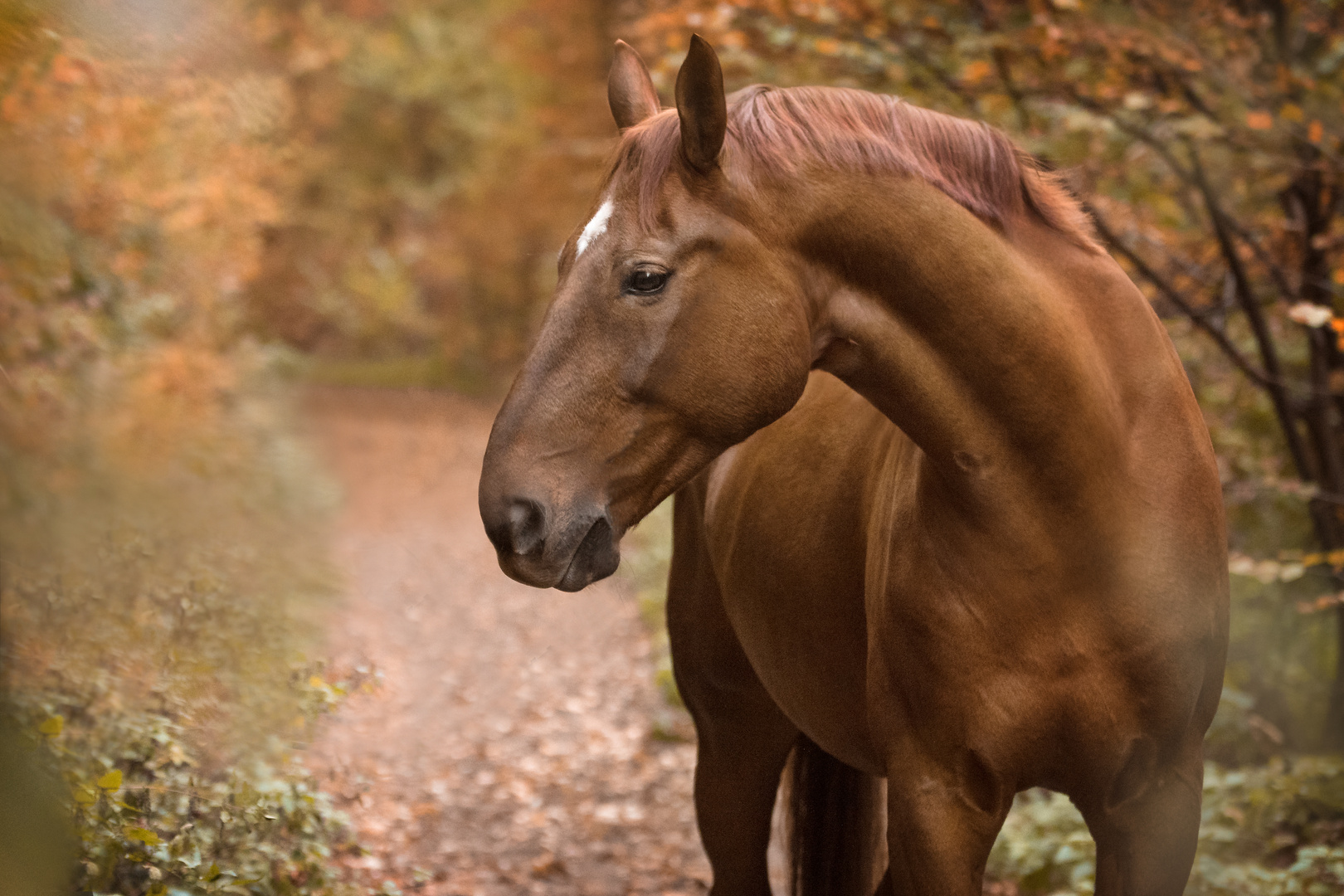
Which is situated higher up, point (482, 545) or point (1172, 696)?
point (1172, 696)

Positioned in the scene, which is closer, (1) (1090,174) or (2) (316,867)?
(2) (316,867)

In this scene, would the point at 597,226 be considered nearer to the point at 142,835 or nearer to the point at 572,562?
the point at 572,562

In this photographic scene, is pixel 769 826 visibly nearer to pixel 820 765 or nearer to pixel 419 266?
pixel 820 765

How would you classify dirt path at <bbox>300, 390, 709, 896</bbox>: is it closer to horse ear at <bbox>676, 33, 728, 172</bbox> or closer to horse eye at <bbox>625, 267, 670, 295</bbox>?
horse eye at <bbox>625, 267, 670, 295</bbox>

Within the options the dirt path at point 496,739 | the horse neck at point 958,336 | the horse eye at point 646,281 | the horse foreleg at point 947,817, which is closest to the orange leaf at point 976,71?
the dirt path at point 496,739

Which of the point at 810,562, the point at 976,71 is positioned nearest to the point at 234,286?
the point at 976,71

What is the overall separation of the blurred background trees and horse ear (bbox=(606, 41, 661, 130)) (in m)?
0.97

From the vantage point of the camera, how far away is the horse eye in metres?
1.81

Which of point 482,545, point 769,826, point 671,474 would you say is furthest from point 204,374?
point 671,474

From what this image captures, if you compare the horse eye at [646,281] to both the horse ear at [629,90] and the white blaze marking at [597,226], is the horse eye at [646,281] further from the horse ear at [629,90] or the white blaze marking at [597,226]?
the horse ear at [629,90]

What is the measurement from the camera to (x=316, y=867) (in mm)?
3426

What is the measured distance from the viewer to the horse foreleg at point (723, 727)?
3.04 metres

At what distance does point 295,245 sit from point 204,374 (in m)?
12.9

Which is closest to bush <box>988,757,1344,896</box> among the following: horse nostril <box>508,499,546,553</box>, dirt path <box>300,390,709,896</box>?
dirt path <box>300,390,709,896</box>
